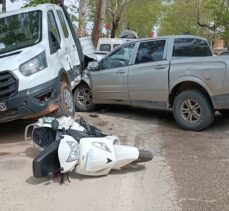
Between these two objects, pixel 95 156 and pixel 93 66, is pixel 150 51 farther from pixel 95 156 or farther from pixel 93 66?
pixel 95 156

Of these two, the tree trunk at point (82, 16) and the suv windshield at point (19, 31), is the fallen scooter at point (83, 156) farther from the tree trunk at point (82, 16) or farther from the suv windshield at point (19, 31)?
the tree trunk at point (82, 16)

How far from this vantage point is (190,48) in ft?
29.2

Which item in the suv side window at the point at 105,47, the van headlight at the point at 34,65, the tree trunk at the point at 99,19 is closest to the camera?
the van headlight at the point at 34,65

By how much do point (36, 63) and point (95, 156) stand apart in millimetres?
2287

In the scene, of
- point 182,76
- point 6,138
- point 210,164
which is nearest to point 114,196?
point 210,164

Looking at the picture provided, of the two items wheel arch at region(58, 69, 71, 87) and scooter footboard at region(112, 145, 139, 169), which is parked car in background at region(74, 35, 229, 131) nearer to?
wheel arch at region(58, 69, 71, 87)

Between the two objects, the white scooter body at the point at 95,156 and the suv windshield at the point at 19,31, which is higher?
the suv windshield at the point at 19,31

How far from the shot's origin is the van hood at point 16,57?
6539 millimetres

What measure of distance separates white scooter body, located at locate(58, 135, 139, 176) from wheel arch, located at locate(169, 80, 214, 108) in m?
2.81

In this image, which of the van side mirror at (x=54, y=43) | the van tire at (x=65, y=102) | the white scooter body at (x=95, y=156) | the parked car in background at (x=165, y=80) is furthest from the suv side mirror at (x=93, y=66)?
the white scooter body at (x=95, y=156)

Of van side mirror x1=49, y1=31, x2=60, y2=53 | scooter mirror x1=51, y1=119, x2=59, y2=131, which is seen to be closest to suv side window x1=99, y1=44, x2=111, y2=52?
van side mirror x1=49, y1=31, x2=60, y2=53

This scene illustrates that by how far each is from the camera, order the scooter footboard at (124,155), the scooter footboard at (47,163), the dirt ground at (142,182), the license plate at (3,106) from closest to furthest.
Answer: the dirt ground at (142,182)
the scooter footboard at (47,163)
the scooter footboard at (124,155)
the license plate at (3,106)

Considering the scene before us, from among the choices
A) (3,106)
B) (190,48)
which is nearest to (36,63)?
(3,106)

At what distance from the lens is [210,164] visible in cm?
590
